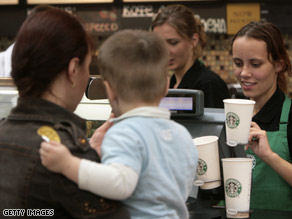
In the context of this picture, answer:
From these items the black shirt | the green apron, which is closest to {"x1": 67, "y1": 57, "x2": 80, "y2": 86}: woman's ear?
the green apron

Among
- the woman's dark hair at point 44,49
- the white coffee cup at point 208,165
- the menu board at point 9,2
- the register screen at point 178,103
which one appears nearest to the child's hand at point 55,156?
the woman's dark hair at point 44,49

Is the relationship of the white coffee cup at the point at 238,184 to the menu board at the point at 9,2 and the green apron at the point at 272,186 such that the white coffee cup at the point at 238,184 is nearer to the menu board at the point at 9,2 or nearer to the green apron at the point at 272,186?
the green apron at the point at 272,186

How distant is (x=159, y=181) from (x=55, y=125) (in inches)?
11.2

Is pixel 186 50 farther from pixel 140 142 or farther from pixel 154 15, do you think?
pixel 140 142

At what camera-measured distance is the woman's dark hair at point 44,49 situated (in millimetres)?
1066

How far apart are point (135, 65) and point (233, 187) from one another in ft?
1.77

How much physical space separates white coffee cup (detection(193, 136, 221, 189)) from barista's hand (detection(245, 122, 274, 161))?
165 mm

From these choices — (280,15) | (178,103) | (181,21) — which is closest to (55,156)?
(178,103)

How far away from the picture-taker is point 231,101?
1.48 meters

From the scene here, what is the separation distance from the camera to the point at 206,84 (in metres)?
2.66

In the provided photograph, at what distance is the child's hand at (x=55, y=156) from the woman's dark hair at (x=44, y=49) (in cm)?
17

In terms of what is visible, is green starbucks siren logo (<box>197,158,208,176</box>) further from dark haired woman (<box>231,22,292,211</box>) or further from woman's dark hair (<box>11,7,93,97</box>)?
woman's dark hair (<box>11,7,93,97</box>)

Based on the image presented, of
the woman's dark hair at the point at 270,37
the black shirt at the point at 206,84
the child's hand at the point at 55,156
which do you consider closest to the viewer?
the child's hand at the point at 55,156

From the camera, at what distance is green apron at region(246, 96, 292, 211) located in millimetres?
1692
